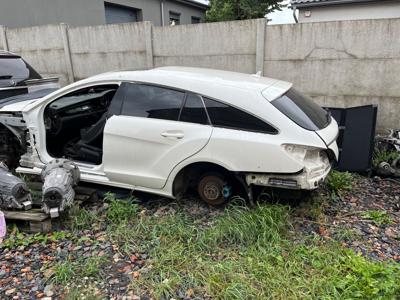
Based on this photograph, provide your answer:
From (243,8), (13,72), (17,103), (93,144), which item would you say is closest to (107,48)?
(13,72)

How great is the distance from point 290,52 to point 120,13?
10.8m

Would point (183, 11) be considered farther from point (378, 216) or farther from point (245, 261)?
point (245, 261)

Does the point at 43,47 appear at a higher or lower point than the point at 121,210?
higher

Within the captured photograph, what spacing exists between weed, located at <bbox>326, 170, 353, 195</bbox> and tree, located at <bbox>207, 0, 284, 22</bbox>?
43.7ft

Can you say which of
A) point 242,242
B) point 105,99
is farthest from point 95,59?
point 242,242

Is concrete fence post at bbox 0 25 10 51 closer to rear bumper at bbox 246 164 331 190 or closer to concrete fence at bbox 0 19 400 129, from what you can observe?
concrete fence at bbox 0 19 400 129

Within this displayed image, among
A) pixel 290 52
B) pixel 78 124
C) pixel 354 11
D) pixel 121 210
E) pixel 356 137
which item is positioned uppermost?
pixel 354 11

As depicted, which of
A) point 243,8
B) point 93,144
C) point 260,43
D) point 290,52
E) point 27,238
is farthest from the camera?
point 243,8

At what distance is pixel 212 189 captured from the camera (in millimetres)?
3553

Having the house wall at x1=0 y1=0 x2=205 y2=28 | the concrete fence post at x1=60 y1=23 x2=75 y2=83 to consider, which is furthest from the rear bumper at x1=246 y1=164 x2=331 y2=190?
the house wall at x1=0 y1=0 x2=205 y2=28

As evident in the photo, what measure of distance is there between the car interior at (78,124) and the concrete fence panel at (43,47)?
364 centimetres

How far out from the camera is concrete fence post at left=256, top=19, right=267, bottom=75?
5391 millimetres

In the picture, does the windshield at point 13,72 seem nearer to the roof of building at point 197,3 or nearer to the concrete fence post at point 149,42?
the concrete fence post at point 149,42

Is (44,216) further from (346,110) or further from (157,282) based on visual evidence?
(346,110)
